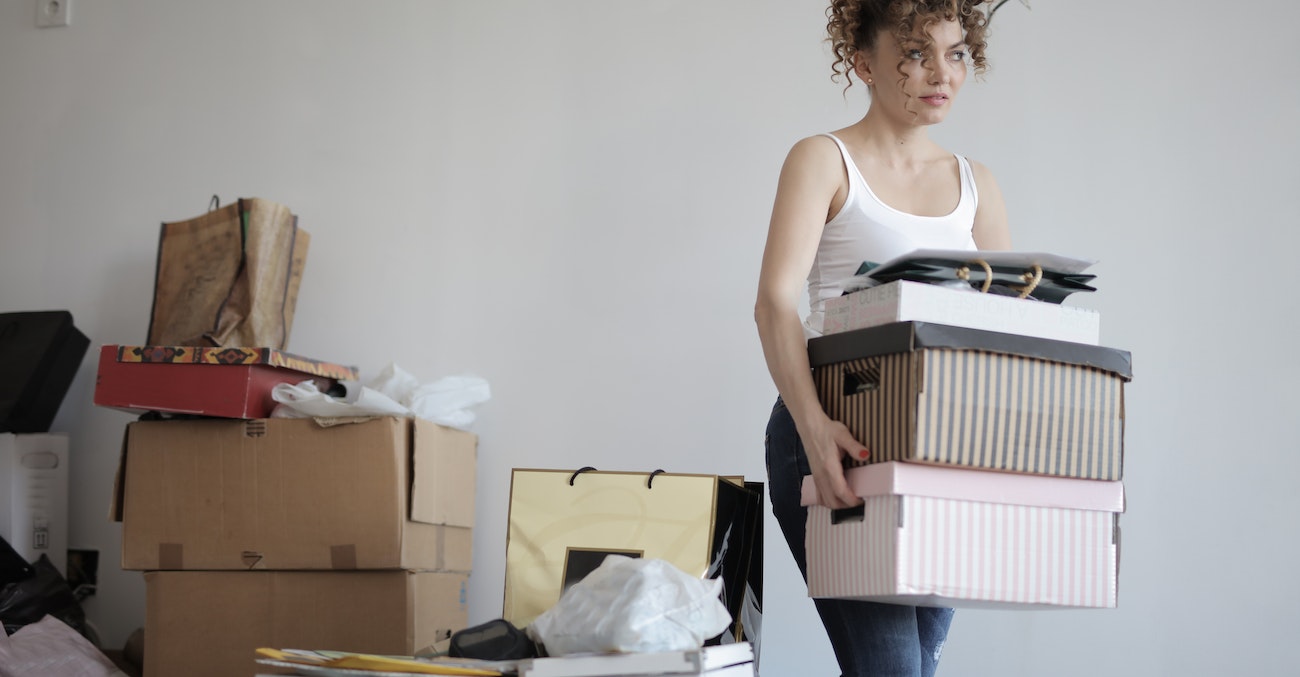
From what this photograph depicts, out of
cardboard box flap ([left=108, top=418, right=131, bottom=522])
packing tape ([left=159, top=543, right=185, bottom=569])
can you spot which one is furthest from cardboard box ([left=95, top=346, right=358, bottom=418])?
packing tape ([left=159, top=543, right=185, bottom=569])

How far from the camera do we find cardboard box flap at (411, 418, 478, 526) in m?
2.10

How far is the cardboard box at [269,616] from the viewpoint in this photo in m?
2.04

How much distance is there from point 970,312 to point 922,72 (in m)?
0.34

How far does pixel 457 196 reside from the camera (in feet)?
8.26

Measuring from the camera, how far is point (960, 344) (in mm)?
1027

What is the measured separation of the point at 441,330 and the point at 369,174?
418 millimetres

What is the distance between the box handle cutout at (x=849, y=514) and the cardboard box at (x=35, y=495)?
79.7 inches

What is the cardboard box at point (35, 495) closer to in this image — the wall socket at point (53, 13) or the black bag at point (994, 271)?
the wall socket at point (53, 13)

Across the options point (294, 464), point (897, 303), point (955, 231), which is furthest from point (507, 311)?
point (897, 303)

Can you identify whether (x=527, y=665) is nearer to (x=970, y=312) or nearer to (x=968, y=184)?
(x=970, y=312)

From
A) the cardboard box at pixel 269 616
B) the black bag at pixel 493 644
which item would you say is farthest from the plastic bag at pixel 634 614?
the cardboard box at pixel 269 616

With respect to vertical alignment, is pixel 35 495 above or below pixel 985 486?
below

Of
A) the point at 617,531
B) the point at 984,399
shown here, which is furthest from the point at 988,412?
the point at 617,531

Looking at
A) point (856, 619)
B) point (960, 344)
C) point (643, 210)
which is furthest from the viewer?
point (643, 210)
